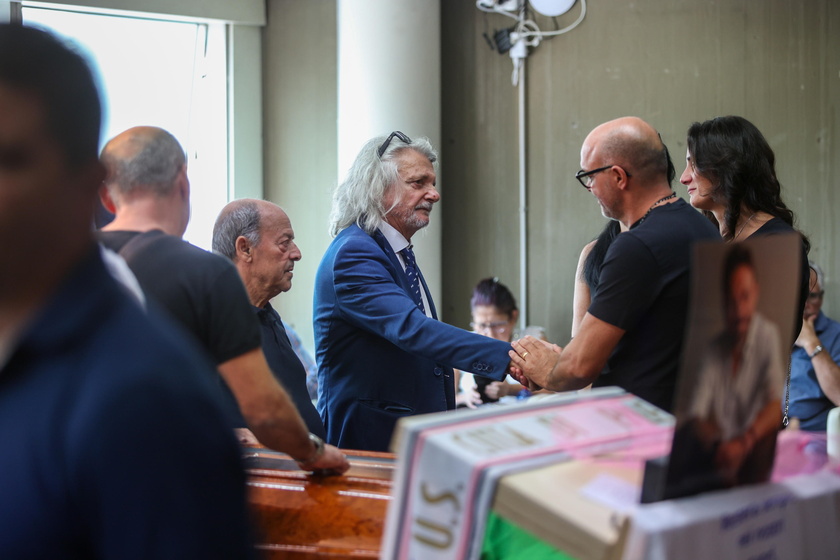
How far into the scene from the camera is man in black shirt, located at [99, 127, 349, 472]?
1451 mm

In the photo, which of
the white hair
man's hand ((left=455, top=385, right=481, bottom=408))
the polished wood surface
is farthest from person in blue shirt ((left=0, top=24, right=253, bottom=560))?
man's hand ((left=455, top=385, right=481, bottom=408))

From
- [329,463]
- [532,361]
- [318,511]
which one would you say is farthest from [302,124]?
[318,511]

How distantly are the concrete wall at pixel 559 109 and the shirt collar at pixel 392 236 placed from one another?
203cm

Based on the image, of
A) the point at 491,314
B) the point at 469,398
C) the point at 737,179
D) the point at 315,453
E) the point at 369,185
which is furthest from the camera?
the point at 491,314

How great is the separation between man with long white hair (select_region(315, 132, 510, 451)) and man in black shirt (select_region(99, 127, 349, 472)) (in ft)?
2.68

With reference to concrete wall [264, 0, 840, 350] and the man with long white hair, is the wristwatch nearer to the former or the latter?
the man with long white hair

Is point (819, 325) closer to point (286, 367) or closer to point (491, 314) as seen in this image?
point (491, 314)

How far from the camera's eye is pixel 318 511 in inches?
51.2

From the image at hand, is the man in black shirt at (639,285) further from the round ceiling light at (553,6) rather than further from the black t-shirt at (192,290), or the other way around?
the round ceiling light at (553,6)

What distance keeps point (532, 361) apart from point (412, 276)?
47 cm

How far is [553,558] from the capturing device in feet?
2.74

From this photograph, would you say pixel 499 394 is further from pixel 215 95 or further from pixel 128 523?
pixel 128 523

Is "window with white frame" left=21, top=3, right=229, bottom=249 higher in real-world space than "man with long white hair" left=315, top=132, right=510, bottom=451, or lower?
higher

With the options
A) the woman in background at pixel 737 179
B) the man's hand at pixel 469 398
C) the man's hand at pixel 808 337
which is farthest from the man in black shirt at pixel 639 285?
the man's hand at pixel 808 337
